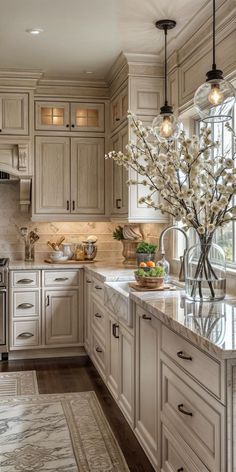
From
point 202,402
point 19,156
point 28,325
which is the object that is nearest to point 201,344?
point 202,402

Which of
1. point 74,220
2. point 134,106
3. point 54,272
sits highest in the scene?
point 134,106

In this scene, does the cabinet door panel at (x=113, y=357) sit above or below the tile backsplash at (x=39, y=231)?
below

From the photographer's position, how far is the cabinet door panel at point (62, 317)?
4938mm

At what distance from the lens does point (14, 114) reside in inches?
197

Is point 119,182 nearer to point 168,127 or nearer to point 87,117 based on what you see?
point 87,117

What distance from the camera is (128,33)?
12.5ft

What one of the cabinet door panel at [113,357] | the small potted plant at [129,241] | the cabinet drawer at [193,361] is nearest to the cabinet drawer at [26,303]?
the small potted plant at [129,241]

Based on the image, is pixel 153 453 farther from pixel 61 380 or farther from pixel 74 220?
pixel 74 220

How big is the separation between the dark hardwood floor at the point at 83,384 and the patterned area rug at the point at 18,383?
0.19 ft

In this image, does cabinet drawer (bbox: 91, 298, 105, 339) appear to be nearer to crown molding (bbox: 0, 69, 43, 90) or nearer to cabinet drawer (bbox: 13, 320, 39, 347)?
cabinet drawer (bbox: 13, 320, 39, 347)

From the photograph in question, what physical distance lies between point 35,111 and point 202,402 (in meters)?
3.88

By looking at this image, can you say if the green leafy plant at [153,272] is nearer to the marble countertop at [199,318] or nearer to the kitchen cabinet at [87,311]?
the marble countertop at [199,318]

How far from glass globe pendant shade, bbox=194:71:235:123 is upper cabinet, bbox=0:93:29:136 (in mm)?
3015

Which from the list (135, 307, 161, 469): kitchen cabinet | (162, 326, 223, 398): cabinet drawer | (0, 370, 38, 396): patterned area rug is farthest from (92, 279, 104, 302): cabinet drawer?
(162, 326, 223, 398): cabinet drawer
